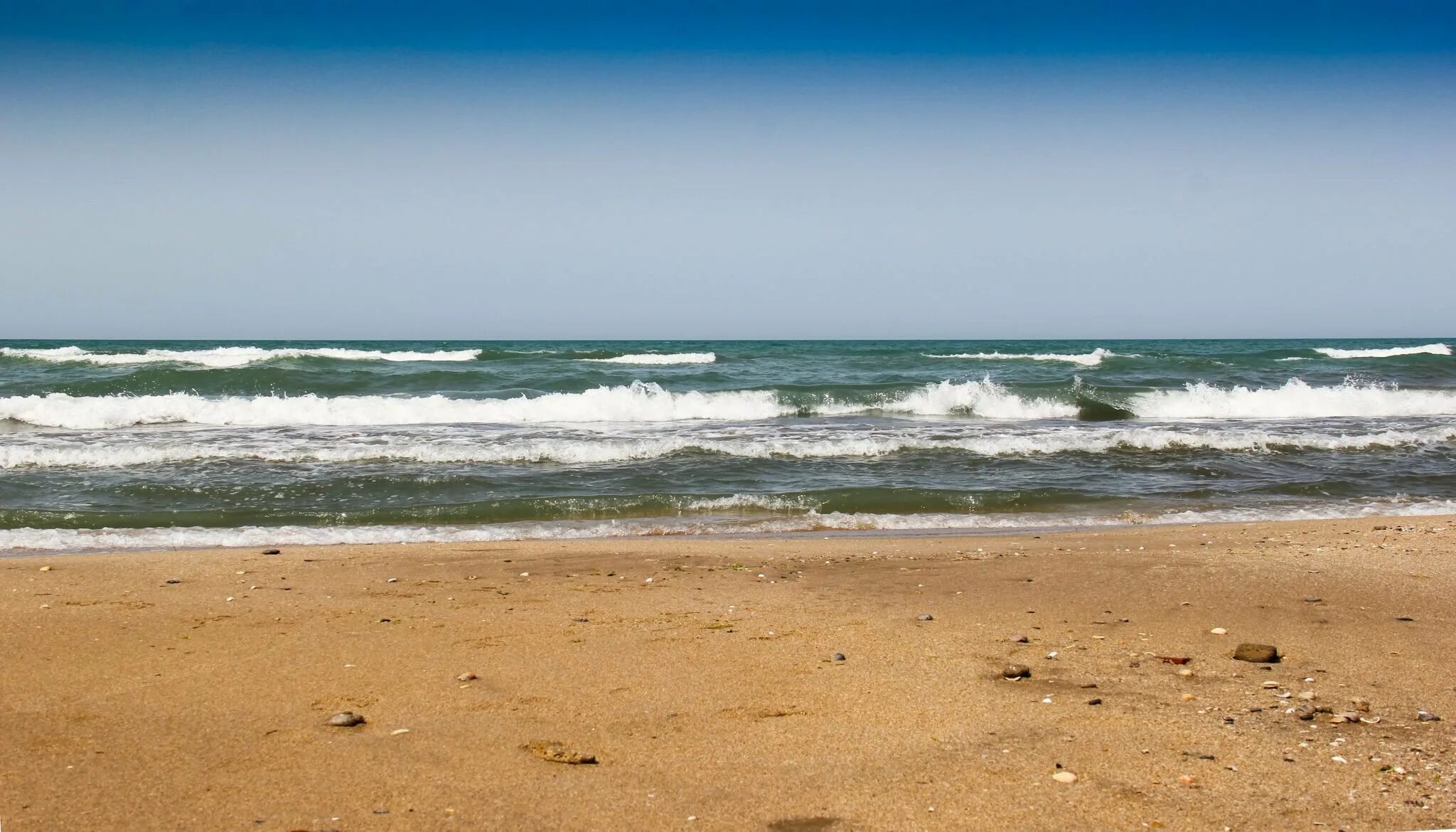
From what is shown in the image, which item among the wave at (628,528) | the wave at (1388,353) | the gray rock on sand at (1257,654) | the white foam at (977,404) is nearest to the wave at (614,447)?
the wave at (628,528)

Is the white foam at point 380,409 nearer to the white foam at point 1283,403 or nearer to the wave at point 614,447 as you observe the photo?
the wave at point 614,447

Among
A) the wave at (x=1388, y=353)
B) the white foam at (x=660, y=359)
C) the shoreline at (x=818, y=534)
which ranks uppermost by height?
the white foam at (x=660, y=359)

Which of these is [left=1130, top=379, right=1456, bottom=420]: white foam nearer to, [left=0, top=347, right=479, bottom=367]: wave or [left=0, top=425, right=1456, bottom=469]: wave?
[left=0, top=425, right=1456, bottom=469]: wave

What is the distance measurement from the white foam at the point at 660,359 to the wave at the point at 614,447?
18.5m

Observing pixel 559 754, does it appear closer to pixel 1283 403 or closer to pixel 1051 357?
pixel 1283 403

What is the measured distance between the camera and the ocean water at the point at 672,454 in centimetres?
898

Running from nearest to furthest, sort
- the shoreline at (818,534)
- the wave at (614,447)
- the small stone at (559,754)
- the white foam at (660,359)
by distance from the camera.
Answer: the small stone at (559,754) < the shoreline at (818,534) < the wave at (614,447) < the white foam at (660,359)

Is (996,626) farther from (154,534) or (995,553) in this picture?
(154,534)

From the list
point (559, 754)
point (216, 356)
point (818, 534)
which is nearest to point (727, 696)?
point (559, 754)

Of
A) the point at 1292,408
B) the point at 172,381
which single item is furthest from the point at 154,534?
the point at 1292,408

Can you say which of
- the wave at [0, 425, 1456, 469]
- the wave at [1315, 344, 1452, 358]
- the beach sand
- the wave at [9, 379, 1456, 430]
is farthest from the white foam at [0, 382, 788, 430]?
the wave at [1315, 344, 1452, 358]

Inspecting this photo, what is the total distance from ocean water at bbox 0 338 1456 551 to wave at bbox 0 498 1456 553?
1.5 inches

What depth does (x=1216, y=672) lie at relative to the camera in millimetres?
3967

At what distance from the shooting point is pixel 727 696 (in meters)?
3.68
